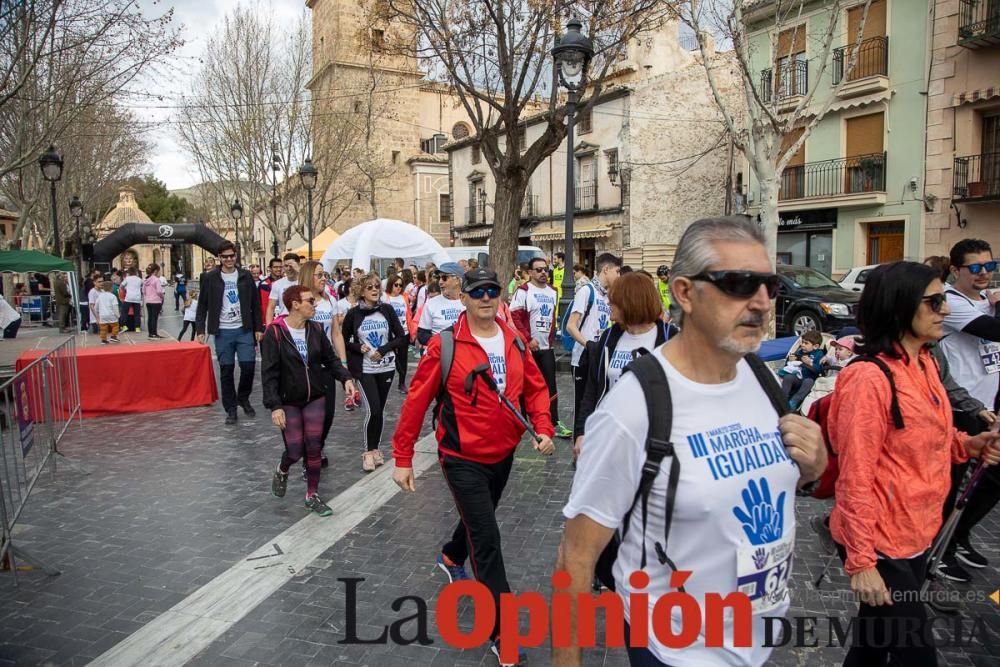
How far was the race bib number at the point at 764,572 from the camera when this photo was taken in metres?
1.76

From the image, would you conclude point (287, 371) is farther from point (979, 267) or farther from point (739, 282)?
point (979, 267)

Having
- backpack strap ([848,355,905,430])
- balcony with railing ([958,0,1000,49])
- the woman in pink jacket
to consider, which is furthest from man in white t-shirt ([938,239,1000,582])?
the woman in pink jacket

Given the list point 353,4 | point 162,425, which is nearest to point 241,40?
point 353,4

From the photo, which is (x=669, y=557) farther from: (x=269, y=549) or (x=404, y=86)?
(x=404, y=86)

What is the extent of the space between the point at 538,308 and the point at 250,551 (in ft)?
14.2

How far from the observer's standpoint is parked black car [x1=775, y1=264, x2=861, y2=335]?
49.6 feet

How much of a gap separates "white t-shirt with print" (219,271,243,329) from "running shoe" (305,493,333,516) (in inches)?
167

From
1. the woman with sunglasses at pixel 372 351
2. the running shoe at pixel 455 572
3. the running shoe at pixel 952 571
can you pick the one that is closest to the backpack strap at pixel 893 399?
the running shoe at pixel 952 571

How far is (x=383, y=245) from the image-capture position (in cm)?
1644

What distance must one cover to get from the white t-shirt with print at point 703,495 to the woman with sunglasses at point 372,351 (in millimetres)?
5059

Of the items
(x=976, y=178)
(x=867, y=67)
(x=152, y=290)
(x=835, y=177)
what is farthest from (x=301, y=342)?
(x=867, y=67)

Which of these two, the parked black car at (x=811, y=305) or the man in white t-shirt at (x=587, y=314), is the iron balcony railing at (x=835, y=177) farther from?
the man in white t-shirt at (x=587, y=314)

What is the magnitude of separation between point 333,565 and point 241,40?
2820 centimetres

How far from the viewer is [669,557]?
1.75 m
